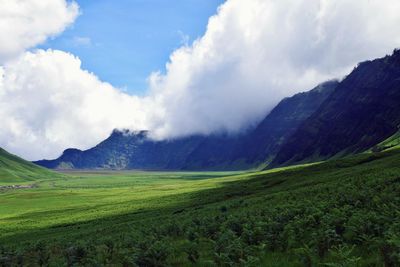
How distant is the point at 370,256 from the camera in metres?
14.5

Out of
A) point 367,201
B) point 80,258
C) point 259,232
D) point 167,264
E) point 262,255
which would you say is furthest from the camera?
point 367,201

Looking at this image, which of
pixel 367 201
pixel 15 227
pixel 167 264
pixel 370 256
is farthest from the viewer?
pixel 15 227

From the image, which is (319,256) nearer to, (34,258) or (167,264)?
(167,264)

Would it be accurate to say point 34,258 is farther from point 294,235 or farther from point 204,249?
point 294,235

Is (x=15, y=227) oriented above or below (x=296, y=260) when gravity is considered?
below

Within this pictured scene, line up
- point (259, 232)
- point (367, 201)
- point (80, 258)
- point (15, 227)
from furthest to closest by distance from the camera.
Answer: point (15, 227), point (367, 201), point (80, 258), point (259, 232)

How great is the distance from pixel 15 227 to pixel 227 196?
1893 inches

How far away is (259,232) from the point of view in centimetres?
2083

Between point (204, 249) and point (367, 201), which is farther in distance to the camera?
point (367, 201)

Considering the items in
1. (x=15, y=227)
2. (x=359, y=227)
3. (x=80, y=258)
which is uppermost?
(x=359, y=227)

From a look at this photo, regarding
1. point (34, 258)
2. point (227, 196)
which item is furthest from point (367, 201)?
point (227, 196)

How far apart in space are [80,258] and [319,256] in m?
15.9

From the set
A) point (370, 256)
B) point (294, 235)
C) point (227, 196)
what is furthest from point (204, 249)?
point (227, 196)

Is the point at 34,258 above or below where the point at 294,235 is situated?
below
